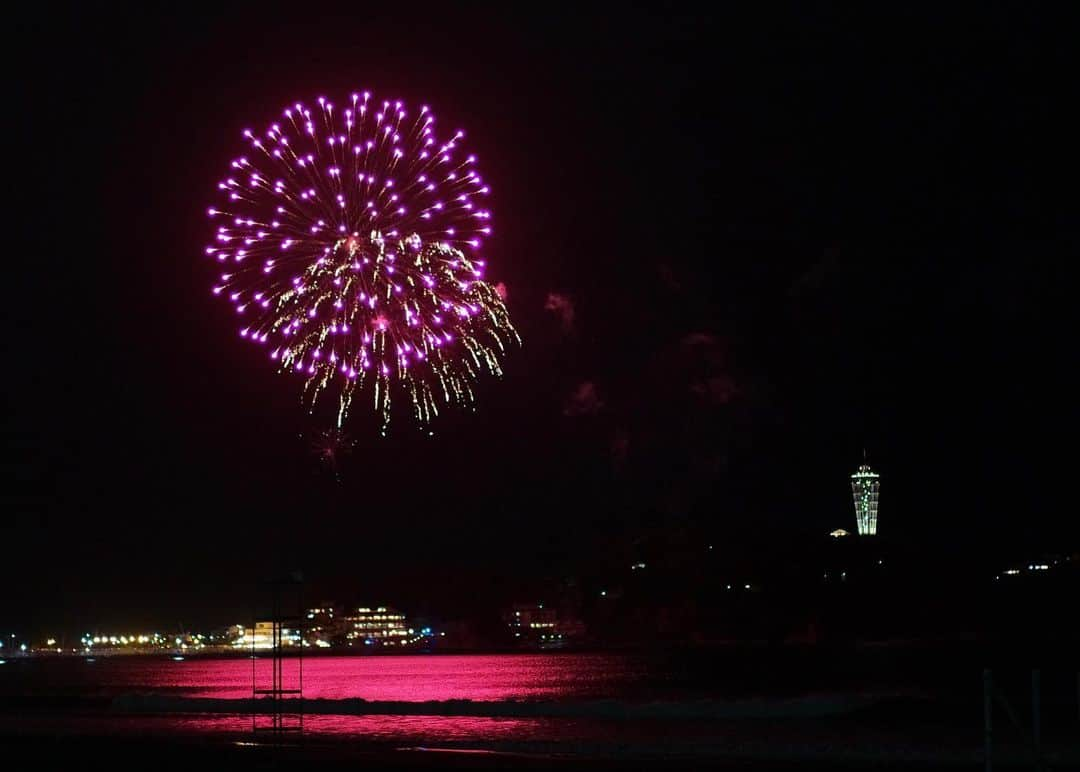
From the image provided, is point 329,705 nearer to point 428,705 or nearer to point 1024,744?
point 428,705

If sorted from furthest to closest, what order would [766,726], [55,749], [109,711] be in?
[109,711]
[766,726]
[55,749]

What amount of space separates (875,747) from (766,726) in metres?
5.34

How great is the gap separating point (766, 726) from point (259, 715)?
46.0ft

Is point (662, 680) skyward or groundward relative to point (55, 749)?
groundward

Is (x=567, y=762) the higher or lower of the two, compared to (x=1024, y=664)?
higher

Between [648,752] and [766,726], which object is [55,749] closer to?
[648,752]

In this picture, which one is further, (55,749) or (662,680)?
(662,680)

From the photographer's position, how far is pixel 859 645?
198 metres

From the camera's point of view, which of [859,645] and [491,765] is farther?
[859,645]

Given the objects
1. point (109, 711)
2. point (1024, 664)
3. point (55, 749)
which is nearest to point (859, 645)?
point (1024, 664)

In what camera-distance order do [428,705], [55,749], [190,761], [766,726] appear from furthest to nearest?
[428,705] → [766,726] → [55,749] → [190,761]

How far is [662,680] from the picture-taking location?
9894 centimetres

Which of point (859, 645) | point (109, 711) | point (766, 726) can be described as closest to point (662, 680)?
point (109, 711)

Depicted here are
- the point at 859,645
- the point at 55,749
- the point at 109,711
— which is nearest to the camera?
the point at 55,749
